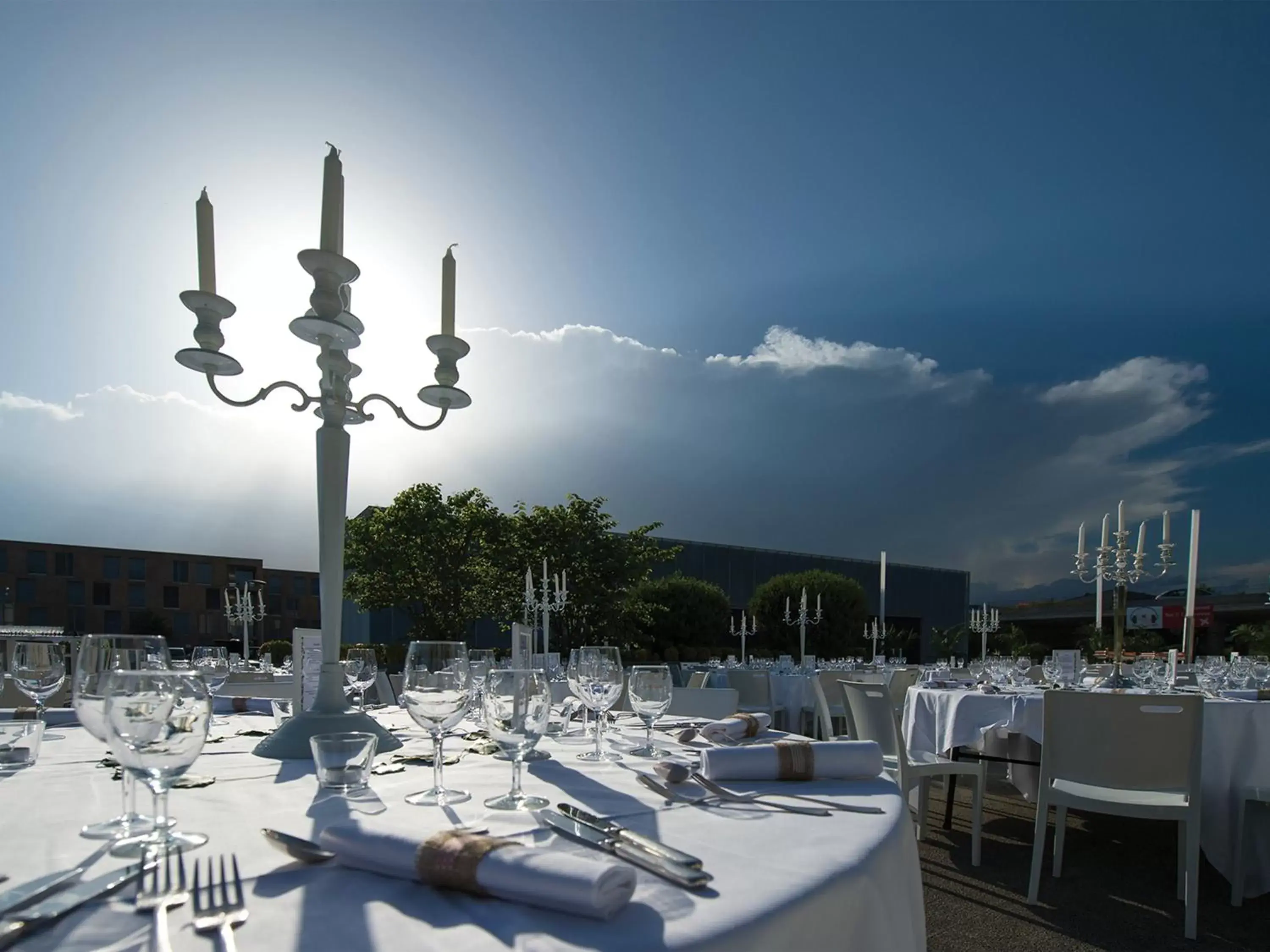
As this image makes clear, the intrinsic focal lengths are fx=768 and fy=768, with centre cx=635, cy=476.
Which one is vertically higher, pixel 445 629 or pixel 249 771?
pixel 249 771

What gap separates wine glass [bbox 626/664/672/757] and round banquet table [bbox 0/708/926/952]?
0.21m

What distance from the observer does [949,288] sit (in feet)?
67.9

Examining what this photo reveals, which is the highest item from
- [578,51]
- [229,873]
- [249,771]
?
[578,51]

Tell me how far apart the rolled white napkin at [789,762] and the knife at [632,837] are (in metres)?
0.32

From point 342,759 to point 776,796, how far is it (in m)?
0.73

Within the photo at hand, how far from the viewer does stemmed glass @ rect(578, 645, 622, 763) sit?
5.74ft

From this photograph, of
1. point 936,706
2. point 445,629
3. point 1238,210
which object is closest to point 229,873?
point 936,706

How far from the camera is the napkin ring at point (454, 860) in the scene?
776mm

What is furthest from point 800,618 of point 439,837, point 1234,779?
point 439,837

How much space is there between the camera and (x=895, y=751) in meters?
4.61

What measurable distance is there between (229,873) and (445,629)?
59.4 feet

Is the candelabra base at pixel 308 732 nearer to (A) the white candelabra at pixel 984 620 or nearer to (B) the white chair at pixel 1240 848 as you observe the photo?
(B) the white chair at pixel 1240 848

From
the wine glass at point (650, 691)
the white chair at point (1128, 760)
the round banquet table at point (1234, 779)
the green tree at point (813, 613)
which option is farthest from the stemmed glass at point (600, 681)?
the green tree at point (813, 613)

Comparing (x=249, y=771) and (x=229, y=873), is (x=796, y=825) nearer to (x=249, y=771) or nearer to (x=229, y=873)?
(x=229, y=873)
